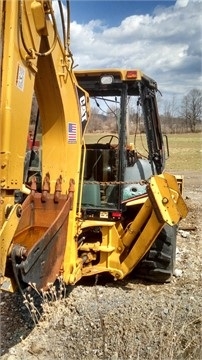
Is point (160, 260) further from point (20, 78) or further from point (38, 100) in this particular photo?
point (20, 78)

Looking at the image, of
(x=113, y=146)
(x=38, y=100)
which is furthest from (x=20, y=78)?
(x=113, y=146)

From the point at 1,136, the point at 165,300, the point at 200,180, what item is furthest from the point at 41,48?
the point at 200,180

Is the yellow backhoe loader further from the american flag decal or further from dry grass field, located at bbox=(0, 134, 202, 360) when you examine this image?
dry grass field, located at bbox=(0, 134, 202, 360)

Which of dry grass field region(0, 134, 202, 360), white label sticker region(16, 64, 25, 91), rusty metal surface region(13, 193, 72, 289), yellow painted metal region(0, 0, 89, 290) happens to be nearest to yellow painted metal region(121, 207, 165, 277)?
dry grass field region(0, 134, 202, 360)

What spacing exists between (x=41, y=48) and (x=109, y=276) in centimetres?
270

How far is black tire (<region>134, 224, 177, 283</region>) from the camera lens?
16.1 feet

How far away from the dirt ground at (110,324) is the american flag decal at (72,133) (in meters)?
1.36

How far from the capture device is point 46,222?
3.89 m

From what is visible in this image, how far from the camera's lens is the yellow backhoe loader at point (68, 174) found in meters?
3.02

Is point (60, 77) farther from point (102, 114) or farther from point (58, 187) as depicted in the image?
point (102, 114)

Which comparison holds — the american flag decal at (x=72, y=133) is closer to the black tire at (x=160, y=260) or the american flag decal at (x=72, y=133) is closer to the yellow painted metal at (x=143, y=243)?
the yellow painted metal at (x=143, y=243)

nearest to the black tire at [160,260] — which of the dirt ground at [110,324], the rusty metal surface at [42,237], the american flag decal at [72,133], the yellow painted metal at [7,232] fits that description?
the dirt ground at [110,324]

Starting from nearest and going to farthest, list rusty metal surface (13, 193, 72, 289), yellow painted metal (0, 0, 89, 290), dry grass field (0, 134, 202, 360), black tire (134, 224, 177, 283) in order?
1. yellow painted metal (0, 0, 89, 290)
2. rusty metal surface (13, 193, 72, 289)
3. dry grass field (0, 134, 202, 360)
4. black tire (134, 224, 177, 283)

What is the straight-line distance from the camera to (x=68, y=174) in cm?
418
